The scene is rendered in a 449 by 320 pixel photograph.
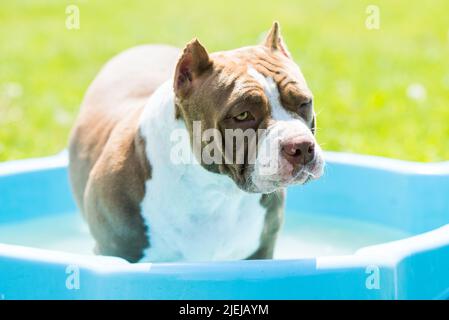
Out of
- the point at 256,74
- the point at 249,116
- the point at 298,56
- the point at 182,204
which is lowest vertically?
the point at 182,204

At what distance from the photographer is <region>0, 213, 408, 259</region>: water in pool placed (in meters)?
4.63

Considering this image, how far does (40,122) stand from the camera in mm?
6520

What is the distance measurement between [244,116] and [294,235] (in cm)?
170

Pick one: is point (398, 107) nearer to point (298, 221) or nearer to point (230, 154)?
point (298, 221)

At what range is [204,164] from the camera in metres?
3.40

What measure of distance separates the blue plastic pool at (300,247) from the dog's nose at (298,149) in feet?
1.11

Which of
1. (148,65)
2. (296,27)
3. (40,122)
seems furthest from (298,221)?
(296,27)
